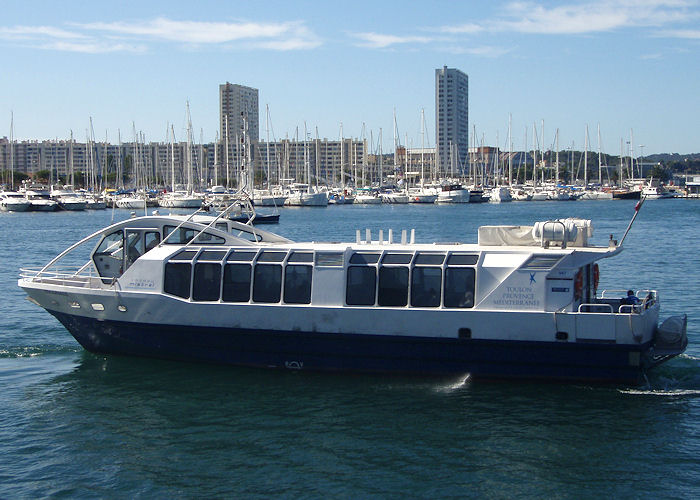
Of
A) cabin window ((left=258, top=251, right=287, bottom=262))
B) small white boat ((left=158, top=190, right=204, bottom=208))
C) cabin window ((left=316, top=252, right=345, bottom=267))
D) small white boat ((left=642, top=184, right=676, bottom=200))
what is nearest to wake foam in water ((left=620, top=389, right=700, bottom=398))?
cabin window ((left=316, top=252, right=345, bottom=267))

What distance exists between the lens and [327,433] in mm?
15828

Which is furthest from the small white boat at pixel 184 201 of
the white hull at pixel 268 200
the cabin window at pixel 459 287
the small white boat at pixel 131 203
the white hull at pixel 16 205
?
the cabin window at pixel 459 287

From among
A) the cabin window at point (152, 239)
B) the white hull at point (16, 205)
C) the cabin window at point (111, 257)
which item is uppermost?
the white hull at point (16, 205)

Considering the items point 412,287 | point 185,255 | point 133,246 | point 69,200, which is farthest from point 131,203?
point 412,287

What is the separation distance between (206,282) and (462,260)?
19.2 ft

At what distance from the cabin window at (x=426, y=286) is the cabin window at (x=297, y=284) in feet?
7.70

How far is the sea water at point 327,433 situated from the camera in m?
13.6

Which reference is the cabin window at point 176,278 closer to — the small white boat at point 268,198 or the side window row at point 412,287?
the side window row at point 412,287

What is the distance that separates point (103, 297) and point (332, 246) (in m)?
5.62

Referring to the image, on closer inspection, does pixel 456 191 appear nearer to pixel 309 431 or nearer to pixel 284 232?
pixel 284 232

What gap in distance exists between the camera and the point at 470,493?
1327 centimetres

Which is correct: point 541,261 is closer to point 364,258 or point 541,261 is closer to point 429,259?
point 429,259

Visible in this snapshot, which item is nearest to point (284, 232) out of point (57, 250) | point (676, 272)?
point (57, 250)

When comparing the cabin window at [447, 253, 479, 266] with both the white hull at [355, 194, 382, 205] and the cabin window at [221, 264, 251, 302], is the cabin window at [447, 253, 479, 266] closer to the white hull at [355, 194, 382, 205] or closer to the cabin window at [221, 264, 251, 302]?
the cabin window at [221, 264, 251, 302]
